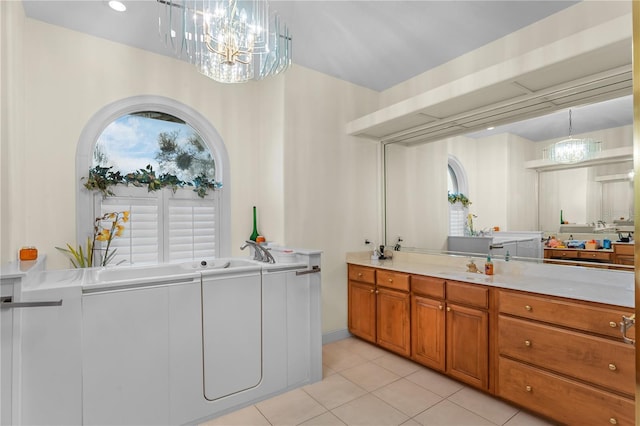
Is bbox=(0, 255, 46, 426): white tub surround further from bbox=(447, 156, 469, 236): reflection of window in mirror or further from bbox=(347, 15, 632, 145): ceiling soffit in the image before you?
bbox=(447, 156, 469, 236): reflection of window in mirror

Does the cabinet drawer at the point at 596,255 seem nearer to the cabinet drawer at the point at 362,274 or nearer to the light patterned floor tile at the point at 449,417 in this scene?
the light patterned floor tile at the point at 449,417

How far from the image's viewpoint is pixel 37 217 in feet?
8.09

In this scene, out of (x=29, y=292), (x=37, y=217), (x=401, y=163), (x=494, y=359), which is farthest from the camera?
(x=401, y=163)

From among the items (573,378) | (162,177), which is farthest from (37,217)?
(573,378)

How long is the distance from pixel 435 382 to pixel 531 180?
1858mm

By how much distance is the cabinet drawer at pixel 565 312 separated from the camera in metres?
1.76

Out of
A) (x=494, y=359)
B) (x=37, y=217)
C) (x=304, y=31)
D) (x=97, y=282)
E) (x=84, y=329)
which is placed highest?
(x=304, y=31)

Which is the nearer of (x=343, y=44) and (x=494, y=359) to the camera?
(x=494, y=359)

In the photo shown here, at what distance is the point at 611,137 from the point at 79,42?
13.9ft

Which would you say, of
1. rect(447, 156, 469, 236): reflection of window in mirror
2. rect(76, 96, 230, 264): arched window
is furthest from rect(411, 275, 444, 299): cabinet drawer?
rect(76, 96, 230, 264): arched window

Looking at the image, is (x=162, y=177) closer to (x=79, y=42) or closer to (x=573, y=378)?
(x=79, y=42)

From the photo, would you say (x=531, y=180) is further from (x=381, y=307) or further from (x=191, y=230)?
(x=191, y=230)

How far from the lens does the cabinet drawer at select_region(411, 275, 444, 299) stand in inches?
105

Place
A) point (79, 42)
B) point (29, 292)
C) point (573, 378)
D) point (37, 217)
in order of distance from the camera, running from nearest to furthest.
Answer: point (29, 292) → point (573, 378) → point (37, 217) → point (79, 42)
